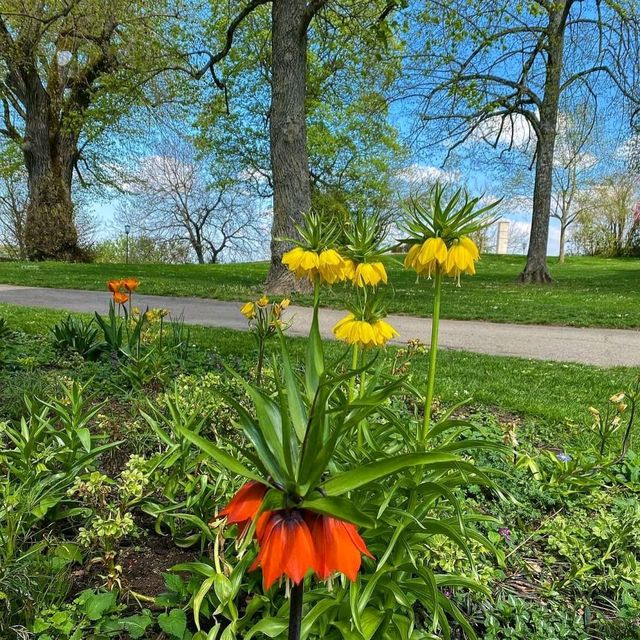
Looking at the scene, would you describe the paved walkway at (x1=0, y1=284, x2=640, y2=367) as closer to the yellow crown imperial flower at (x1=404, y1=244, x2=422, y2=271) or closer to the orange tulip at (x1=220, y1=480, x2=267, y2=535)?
the yellow crown imperial flower at (x1=404, y1=244, x2=422, y2=271)

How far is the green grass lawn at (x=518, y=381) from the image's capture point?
361 centimetres

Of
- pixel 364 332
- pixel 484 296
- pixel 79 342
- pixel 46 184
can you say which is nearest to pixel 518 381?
pixel 364 332

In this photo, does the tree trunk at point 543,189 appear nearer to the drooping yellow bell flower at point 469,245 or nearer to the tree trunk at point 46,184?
the drooping yellow bell flower at point 469,245

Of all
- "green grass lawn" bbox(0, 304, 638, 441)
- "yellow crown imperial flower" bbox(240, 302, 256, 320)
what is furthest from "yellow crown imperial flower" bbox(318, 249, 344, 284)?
"green grass lawn" bbox(0, 304, 638, 441)

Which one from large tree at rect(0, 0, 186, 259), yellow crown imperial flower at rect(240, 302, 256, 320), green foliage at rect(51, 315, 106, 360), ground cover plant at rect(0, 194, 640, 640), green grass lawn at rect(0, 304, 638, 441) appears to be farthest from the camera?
large tree at rect(0, 0, 186, 259)

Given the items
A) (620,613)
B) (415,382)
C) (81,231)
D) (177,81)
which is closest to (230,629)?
(620,613)

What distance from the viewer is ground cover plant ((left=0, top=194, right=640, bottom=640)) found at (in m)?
0.76

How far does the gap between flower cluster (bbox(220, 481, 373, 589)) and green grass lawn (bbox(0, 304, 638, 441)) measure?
9.38ft

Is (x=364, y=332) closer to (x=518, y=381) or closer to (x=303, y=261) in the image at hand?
(x=303, y=261)

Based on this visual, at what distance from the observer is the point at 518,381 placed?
4594 mm

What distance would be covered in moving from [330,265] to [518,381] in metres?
3.31

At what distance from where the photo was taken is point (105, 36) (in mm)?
14375

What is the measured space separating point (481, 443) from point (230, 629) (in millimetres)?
797

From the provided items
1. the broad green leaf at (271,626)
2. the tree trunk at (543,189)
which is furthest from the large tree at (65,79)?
the broad green leaf at (271,626)
